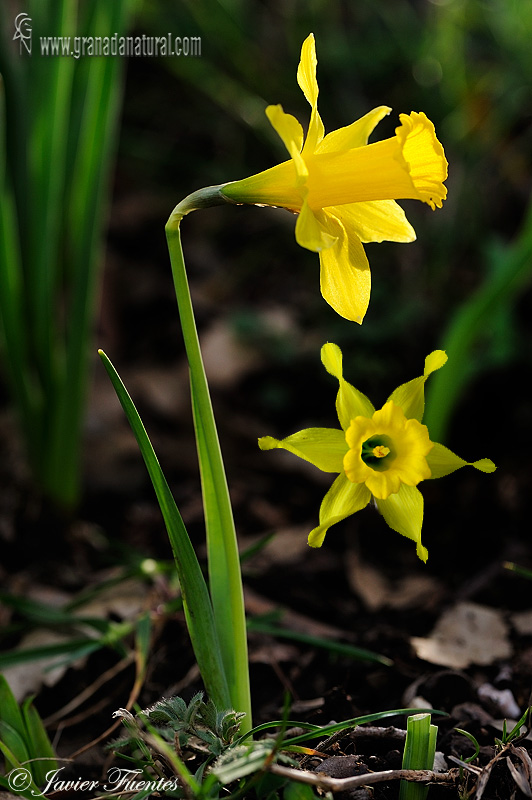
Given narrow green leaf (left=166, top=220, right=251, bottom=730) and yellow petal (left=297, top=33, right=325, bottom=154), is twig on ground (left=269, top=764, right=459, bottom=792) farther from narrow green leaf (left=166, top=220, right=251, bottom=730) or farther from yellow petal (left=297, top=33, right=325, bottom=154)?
yellow petal (left=297, top=33, right=325, bottom=154)

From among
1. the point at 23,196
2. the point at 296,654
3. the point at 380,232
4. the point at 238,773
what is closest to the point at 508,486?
the point at 296,654

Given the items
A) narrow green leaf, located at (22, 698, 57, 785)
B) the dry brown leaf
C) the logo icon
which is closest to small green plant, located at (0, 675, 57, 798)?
narrow green leaf, located at (22, 698, 57, 785)

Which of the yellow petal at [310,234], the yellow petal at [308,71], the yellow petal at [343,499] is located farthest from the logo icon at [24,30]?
the yellow petal at [343,499]

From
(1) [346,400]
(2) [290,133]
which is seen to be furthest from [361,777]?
(2) [290,133]

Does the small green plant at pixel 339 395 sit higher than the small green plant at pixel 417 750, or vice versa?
the small green plant at pixel 339 395

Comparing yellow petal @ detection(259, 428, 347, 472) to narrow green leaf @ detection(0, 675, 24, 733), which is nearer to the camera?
yellow petal @ detection(259, 428, 347, 472)

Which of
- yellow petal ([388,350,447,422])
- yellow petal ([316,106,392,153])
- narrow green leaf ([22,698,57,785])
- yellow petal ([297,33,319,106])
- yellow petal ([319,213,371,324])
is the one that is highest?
yellow petal ([297,33,319,106])

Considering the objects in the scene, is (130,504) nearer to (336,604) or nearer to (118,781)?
(336,604)

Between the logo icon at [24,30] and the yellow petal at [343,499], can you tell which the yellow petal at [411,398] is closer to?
the yellow petal at [343,499]
